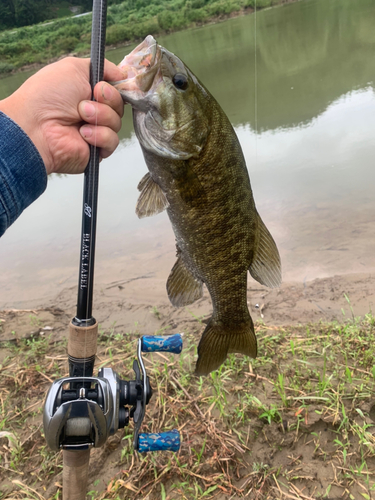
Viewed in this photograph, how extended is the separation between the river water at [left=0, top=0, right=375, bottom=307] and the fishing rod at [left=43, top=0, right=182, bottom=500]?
2.67m

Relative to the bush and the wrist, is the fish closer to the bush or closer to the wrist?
the wrist

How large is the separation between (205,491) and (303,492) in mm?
476

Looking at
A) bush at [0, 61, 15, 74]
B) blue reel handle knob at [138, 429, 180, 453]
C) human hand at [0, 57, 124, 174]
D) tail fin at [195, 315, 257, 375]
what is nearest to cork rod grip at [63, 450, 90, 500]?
blue reel handle knob at [138, 429, 180, 453]

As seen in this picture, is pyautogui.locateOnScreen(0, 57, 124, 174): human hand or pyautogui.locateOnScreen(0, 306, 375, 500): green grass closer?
pyautogui.locateOnScreen(0, 57, 124, 174): human hand

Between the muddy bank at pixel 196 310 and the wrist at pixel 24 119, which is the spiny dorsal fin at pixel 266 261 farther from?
the muddy bank at pixel 196 310

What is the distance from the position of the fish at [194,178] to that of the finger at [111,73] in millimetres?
20

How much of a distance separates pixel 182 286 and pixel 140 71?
90cm

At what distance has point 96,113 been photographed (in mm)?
1355

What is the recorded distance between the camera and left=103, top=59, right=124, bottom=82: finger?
138cm

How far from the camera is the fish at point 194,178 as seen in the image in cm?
140

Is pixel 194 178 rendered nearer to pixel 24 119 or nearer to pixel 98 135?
pixel 98 135

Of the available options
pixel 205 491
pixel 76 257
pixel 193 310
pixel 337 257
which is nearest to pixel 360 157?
pixel 337 257

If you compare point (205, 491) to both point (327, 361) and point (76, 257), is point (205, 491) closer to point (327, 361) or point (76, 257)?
point (327, 361)

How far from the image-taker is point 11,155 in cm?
126
